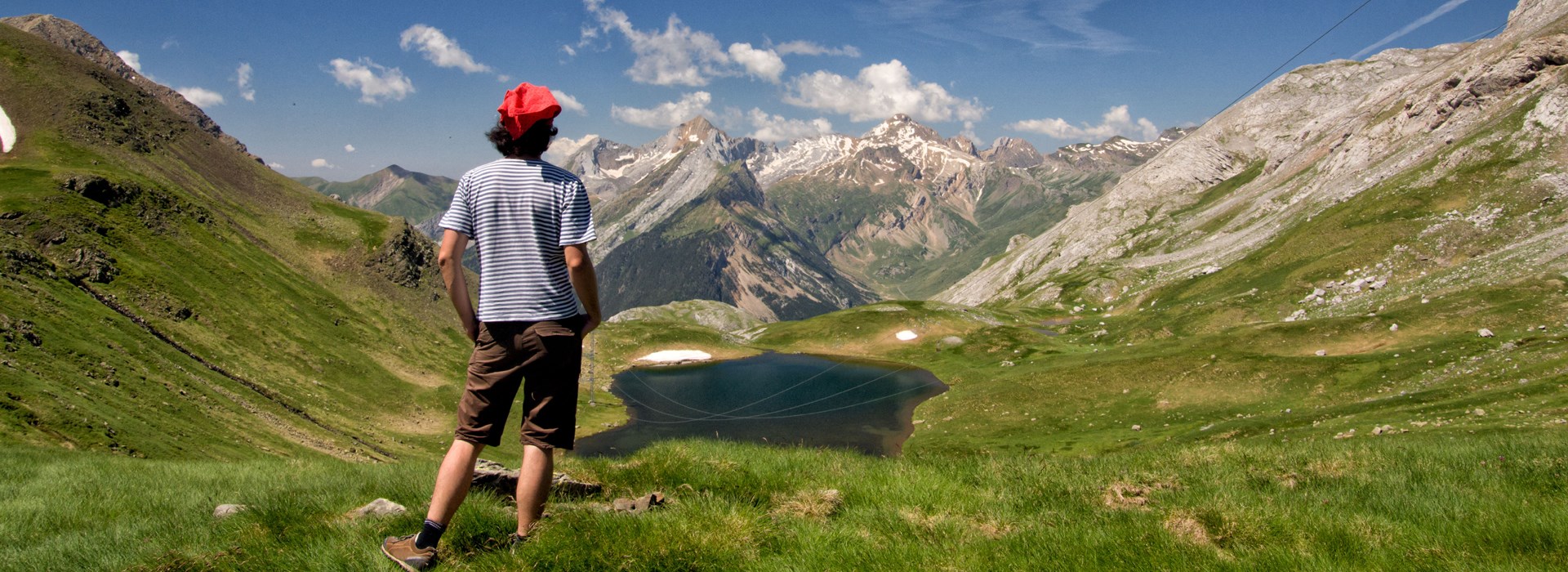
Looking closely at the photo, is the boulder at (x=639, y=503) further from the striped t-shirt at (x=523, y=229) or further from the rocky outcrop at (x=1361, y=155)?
the rocky outcrop at (x=1361, y=155)

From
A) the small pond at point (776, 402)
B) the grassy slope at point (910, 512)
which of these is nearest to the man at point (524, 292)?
the grassy slope at point (910, 512)

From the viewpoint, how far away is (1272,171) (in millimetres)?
191375

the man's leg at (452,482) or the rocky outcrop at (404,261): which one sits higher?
the rocky outcrop at (404,261)

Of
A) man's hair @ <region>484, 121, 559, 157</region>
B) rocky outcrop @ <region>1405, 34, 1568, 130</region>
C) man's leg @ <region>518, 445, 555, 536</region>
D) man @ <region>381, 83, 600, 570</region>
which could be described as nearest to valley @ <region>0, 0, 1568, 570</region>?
man's leg @ <region>518, 445, 555, 536</region>

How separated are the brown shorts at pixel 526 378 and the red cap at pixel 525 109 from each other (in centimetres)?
220

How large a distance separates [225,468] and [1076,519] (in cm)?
1604

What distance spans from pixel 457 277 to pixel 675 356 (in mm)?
142964

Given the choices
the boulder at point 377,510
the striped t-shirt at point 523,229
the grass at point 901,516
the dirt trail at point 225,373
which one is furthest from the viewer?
the dirt trail at point 225,373

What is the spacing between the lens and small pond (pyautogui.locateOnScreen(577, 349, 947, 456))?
8662cm

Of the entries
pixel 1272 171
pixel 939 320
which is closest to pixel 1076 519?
pixel 939 320

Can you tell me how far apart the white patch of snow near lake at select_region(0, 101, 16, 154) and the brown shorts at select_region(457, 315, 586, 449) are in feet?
417

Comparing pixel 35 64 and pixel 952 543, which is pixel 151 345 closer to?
pixel 952 543

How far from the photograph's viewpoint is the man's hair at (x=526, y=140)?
8109mm

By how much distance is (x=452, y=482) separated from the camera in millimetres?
7312
